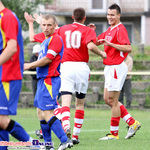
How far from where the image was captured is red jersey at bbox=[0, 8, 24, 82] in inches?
227

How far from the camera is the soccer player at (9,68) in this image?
577cm

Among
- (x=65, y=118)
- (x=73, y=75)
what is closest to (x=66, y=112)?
(x=65, y=118)

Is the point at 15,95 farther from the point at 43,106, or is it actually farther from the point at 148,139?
the point at 148,139

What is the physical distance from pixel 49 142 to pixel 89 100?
10.0m

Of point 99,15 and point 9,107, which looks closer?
point 9,107

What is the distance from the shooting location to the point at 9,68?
19.4 feet

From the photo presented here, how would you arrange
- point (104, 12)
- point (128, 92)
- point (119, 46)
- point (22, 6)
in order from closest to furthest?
point (119, 46)
point (128, 92)
point (22, 6)
point (104, 12)

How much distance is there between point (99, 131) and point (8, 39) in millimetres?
5213

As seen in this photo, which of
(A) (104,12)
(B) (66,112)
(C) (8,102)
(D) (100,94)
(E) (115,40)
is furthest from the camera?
(A) (104,12)

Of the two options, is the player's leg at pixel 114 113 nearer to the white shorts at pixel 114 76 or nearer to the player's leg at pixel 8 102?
the white shorts at pixel 114 76

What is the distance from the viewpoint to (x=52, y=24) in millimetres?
7578

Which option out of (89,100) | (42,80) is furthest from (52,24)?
(89,100)

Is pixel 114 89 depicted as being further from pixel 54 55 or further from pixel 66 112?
pixel 54 55

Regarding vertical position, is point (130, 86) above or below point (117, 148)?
below
